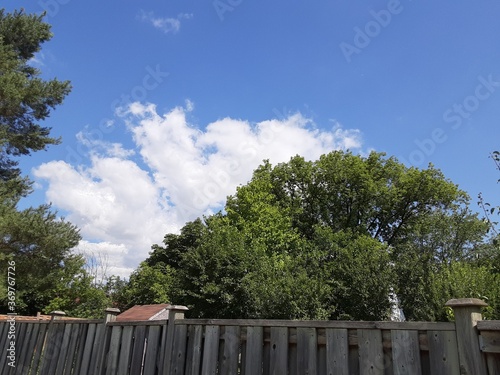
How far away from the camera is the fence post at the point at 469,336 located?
1.90m

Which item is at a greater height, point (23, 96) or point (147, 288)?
point (23, 96)

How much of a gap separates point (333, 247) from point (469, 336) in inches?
771

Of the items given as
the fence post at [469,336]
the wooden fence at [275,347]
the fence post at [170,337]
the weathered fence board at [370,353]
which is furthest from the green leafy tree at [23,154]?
the fence post at [469,336]

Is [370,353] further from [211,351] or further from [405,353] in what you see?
[211,351]

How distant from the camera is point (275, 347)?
2732mm

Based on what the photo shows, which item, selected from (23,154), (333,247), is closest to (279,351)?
(23,154)

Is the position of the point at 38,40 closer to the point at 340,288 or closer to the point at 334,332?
the point at 334,332

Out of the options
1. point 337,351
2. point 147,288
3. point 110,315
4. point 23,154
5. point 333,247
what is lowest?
point 337,351

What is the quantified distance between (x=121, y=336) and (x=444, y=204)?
26971 millimetres

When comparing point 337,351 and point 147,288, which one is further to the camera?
point 147,288

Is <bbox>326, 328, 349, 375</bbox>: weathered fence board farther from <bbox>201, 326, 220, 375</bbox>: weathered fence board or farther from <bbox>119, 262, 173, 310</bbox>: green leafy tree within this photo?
<bbox>119, 262, 173, 310</bbox>: green leafy tree

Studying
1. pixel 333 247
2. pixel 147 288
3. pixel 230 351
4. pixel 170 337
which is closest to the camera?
pixel 230 351

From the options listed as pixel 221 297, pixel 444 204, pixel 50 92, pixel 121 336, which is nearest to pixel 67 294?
pixel 221 297

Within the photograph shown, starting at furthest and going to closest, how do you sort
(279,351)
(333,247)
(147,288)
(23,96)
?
(147,288) → (333,247) → (23,96) → (279,351)
